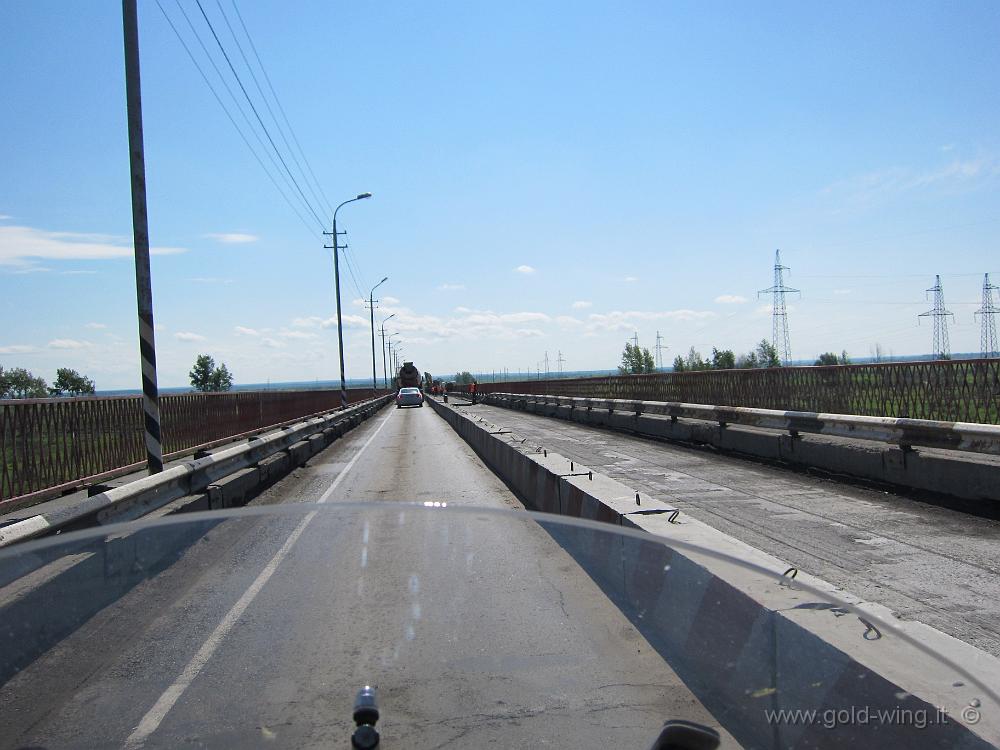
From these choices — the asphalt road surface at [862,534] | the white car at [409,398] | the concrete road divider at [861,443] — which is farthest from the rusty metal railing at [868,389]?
the white car at [409,398]

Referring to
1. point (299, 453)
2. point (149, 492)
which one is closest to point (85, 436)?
point (149, 492)

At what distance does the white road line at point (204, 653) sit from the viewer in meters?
2.19

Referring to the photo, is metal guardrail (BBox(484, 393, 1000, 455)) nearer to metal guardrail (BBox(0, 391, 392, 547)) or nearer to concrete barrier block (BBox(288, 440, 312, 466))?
metal guardrail (BBox(0, 391, 392, 547))

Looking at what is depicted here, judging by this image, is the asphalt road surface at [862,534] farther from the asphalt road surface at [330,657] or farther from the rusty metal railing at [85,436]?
the rusty metal railing at [85,436]

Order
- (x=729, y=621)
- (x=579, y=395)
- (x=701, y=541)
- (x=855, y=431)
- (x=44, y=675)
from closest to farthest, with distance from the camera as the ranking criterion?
(x=44, y=675), (x=729, y=621), (x=701, y=541), (x=855, y=431), (x=579, y=395)

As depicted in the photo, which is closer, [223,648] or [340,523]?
[223,648]

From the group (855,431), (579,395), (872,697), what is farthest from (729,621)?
(579,395)

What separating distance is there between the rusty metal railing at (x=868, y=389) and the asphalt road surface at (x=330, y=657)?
1065 centimetres

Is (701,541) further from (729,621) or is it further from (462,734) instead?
(462,734)

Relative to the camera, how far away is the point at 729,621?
3584 mm

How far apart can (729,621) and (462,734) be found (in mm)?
1675

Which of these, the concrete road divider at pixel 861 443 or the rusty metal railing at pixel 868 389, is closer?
the concrete road divider at pixel 861 443

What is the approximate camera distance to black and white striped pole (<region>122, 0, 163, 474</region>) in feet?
41.3

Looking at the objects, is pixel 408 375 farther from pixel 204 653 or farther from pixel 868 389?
pixel 204 653
